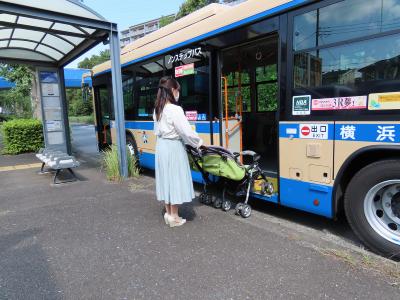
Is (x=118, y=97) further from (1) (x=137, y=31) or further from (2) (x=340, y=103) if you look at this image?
(1) (x=137, y=31)

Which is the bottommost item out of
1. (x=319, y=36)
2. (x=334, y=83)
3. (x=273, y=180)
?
(x=273, y=180)

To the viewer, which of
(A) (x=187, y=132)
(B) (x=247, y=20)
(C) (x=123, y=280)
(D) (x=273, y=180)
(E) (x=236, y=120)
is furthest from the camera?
(E) (x=236, y=120)

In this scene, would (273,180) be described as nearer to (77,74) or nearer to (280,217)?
(280,217)

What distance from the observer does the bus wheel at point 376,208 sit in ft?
9.81

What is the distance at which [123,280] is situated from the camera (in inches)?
114

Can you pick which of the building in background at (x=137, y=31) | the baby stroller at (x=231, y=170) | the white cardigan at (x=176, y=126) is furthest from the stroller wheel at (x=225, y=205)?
the building in background at (x=137, y=31)

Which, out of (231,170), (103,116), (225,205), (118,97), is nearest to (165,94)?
(231,170)

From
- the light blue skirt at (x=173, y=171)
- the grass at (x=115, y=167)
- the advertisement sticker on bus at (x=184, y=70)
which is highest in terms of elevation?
the advertisement sticker on bus at (x=184, y=70)

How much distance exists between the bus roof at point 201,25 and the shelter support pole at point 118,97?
43 centimetres

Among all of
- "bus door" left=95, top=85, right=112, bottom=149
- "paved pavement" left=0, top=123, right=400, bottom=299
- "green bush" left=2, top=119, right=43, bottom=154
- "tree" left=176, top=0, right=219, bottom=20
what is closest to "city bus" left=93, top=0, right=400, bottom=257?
"paved pavement" left=0, top=123, right=400, bottom=299

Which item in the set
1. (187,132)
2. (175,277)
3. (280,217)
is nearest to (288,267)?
(175,277)

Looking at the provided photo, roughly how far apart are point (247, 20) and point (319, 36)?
1.07 metres

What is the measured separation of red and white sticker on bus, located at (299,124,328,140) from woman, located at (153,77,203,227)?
121 centimetres

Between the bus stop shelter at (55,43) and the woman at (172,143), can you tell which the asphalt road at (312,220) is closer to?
the woman at (172,143)
